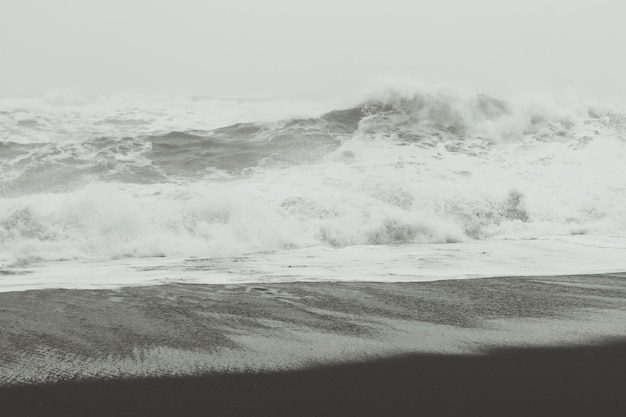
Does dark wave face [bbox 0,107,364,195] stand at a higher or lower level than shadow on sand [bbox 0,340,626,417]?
higher

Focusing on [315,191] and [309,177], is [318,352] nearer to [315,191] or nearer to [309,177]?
[315,191]

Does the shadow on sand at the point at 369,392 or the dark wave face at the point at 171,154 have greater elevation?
the dark wave face at the point at 171,154

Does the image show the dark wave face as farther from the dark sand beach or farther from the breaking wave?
the dark sand beach

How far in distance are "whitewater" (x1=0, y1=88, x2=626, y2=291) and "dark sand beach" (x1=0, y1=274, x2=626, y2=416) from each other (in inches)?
50.8

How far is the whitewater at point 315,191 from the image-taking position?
705cm

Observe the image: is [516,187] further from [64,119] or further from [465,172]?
[64,119]

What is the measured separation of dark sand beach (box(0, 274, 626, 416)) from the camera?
7.75 feet

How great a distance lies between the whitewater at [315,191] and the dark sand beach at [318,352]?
129 cm

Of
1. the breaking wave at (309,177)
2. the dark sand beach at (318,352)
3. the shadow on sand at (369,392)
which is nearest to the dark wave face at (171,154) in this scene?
the breaking wave at (309,177)

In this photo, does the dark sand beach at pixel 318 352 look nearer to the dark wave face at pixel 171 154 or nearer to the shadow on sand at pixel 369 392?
the shadow on sand at pixel 369 392

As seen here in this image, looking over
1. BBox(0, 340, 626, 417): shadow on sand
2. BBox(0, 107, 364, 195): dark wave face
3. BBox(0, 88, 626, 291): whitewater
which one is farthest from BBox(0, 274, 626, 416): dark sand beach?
BBox(0, 107, 364, 195): dark wave face

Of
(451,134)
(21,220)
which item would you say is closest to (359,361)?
(21,220)

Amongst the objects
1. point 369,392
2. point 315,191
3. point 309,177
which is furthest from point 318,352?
point 309,177

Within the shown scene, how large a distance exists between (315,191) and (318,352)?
747 cm
